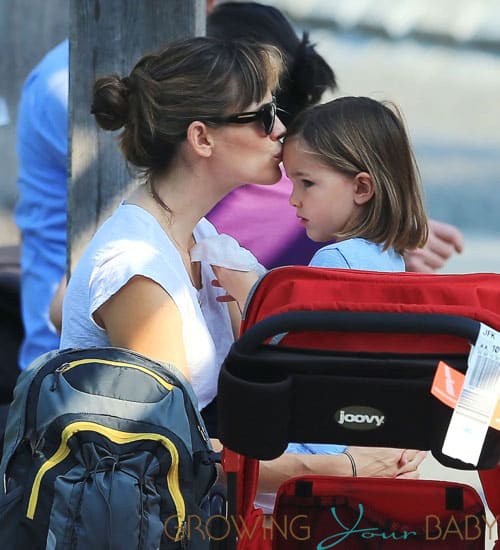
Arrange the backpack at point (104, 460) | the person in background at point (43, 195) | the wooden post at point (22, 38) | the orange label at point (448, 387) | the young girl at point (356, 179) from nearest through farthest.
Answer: the orange label at point (448, 387) < the backpack at point (104, 460) < the young girl at point (356, 179) < the person in background at point (43, 195) < the wooden post at point (22, 38)

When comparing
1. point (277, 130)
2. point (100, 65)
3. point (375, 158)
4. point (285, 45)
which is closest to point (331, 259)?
point (375, 158)

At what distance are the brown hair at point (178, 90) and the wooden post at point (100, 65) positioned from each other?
0.26 metres

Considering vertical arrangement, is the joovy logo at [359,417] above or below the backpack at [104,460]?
above

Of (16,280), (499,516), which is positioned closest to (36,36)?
(16,280)

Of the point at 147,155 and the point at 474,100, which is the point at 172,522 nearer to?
the point at 147,155

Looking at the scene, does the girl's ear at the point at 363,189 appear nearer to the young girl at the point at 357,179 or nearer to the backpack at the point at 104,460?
the young girl at the point at 357,179

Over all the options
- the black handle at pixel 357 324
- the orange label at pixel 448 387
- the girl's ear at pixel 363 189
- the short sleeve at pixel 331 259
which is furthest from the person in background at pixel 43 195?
the orange label at pixel 448 387

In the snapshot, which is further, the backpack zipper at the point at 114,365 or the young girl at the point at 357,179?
the young girl at the point at 357,179

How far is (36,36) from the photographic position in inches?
250

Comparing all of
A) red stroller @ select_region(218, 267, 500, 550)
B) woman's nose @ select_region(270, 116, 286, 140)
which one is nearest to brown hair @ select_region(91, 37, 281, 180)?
woman's nose @ select_region(270, 116, 286, 140)

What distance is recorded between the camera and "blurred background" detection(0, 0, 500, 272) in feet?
21.0

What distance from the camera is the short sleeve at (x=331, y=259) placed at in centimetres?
271

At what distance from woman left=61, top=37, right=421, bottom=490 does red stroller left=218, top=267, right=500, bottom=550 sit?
0.55 m

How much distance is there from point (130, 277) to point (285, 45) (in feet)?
3.98
